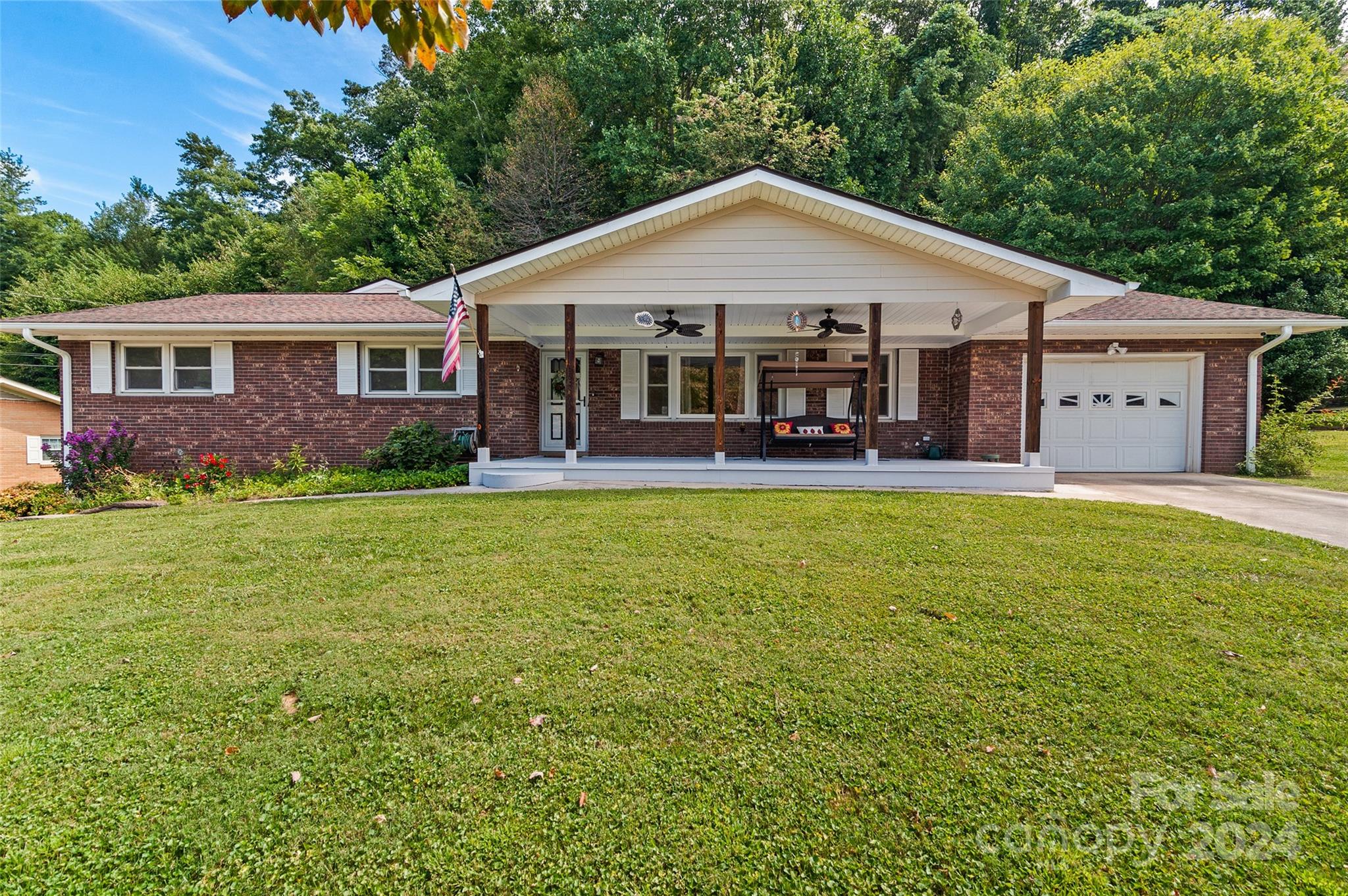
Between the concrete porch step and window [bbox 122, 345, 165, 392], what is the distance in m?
7.84

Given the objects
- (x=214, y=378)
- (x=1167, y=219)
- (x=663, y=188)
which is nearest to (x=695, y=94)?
(x=663, y=188)

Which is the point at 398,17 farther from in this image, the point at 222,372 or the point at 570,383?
the point at 222,372

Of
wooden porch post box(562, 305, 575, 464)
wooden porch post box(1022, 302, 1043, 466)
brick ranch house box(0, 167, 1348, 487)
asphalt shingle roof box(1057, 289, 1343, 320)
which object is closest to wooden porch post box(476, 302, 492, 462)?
brick ranch house box(0, 167, 1348, 487)

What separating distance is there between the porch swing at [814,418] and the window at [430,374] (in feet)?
20.2

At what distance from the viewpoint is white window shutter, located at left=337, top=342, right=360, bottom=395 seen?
11.0 meters

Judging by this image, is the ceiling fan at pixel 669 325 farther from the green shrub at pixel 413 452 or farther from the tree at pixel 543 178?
the tree at pixel 543 178

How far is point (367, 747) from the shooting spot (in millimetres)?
2342

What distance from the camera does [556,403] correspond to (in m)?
12.5

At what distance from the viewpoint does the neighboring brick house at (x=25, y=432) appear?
13914 mm

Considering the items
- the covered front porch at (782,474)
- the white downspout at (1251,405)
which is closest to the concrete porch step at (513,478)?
the covered front porch at (782,474)

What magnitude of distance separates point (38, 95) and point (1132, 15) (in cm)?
3928

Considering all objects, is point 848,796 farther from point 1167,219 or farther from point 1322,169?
point 1322,169

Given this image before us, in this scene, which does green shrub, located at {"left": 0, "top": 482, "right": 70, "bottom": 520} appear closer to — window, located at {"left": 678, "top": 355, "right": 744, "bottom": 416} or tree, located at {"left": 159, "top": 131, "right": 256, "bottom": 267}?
window, located at {"left": 678, "top": 355, "right": 744, "bottom": 416}

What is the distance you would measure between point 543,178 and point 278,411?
44.7 feet
